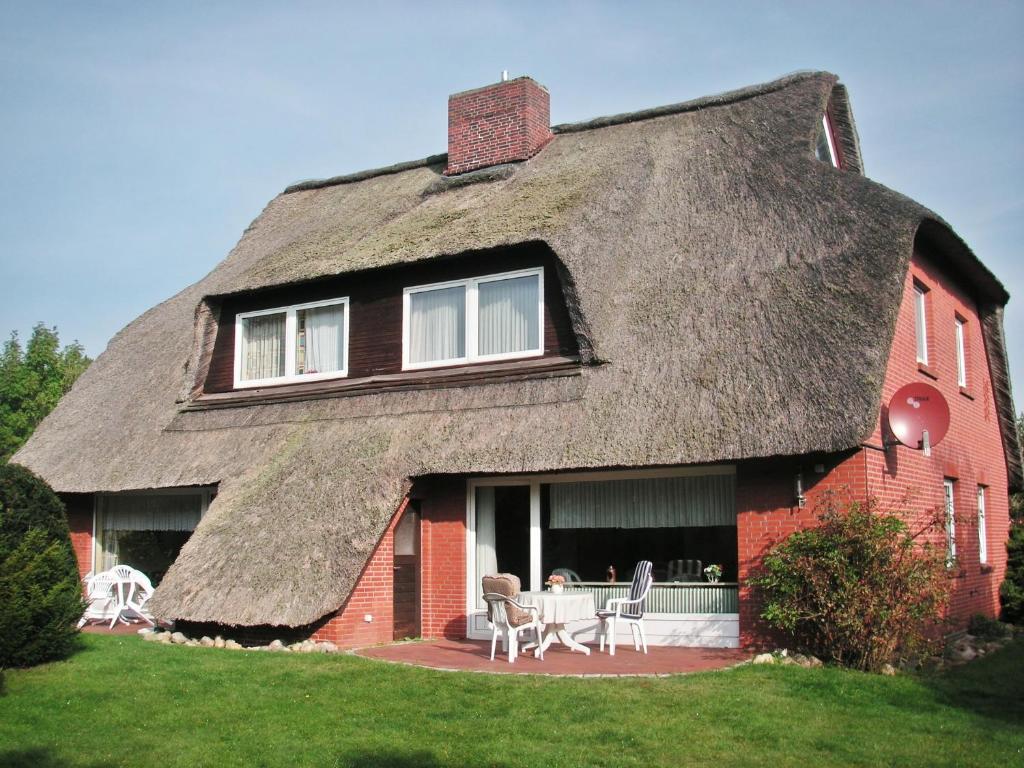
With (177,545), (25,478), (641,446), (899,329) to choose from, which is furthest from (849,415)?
(177,545)

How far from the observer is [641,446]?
40.3 feet

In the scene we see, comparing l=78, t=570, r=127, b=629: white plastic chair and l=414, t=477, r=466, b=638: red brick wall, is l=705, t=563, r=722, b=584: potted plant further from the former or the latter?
l=78, t=570, r=127, b=629: white plastic chair

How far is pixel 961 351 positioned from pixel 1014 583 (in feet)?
13.0

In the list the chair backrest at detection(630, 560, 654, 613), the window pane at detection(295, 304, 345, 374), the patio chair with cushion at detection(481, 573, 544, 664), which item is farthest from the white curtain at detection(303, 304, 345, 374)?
the chair backrest at detection(630, 560, 654, 613)

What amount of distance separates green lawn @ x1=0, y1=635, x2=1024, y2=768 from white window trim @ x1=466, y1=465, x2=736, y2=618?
315 cm

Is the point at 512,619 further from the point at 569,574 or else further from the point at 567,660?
the point at 569,574

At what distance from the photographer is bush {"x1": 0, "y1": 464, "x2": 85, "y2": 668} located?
10.8m

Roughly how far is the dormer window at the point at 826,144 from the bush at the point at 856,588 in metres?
7.70

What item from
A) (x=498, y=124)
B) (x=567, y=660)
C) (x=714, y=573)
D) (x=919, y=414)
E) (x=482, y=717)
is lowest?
(x=482, y=717)

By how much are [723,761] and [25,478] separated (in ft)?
26.4

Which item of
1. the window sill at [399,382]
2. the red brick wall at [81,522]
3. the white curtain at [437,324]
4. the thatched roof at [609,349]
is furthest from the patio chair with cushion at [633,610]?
the red brick wall at [81,522]

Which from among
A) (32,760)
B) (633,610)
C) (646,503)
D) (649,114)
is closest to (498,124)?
(649,114)

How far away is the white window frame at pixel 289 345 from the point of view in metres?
16.1

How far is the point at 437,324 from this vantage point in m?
15.4
